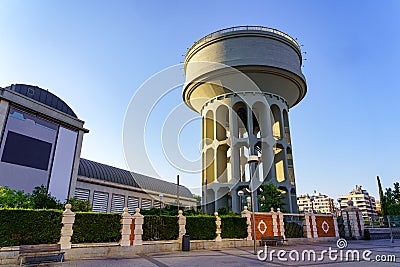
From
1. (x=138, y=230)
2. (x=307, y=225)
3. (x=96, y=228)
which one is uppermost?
(x=307, y=225)

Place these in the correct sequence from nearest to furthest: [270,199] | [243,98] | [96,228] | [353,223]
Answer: [96,228] → [353,223] → [270,199] → [243,98]

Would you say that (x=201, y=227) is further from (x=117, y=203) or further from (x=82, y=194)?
(x=117, y=203)

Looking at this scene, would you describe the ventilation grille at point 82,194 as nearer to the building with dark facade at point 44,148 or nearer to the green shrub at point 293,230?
the building with dark facade at point 44,148

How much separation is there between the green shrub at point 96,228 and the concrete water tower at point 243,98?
56.3 feet

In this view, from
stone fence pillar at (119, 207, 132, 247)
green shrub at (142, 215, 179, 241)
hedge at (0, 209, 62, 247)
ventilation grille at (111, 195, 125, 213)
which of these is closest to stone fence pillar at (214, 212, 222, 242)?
green shrub at (142, 215, 179, 241)

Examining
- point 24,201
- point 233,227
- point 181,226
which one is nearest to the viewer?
point 181,226

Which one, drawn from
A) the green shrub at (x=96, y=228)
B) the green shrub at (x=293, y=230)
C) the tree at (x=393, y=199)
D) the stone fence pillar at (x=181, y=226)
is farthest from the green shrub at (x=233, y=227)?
the tree at (x=393, y=199)

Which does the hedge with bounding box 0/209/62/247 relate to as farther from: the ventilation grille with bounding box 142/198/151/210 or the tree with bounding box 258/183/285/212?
the ventilation grille with bounding box 142/198/151/210

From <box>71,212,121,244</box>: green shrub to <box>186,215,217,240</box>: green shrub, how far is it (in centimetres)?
457

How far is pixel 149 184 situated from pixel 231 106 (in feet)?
62.7

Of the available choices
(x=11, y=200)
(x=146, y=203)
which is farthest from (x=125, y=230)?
(x=146, y=203)

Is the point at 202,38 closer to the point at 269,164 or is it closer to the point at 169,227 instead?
the point at 269,164

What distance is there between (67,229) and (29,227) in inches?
63.7

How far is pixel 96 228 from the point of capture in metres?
14.2
